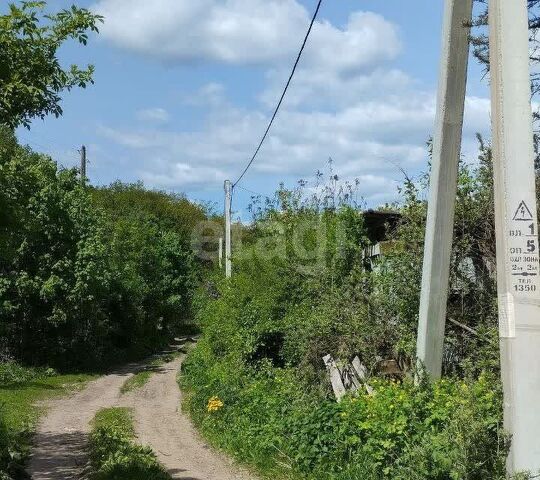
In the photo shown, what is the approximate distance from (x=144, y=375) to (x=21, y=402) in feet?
24.3

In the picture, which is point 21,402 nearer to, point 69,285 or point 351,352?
point 69,285

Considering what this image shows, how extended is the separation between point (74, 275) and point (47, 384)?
378 cm

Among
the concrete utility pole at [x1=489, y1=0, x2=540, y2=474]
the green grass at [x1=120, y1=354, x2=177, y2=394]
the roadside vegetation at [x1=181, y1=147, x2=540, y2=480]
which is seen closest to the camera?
the concrete utility pole at [x1=489, y1=0, x2=540, y2=474]

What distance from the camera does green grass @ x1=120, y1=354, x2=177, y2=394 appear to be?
75.7 ft

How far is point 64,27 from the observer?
22.8 ft

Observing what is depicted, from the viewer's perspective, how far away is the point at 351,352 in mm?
11477

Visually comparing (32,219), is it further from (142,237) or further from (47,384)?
(142,237)

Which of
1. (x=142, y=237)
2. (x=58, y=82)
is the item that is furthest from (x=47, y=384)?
(x=58, y=82)

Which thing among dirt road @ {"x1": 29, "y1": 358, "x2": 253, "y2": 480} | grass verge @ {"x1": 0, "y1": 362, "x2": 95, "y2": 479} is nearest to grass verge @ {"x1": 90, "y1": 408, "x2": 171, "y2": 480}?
dirt road @ {"x1": 29, "y1": 358, "x2": 253, "y2": 480}

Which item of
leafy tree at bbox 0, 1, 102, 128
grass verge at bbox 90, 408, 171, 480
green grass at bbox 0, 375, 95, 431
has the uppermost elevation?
leafy tree at bbox 0, 1, 102, 128

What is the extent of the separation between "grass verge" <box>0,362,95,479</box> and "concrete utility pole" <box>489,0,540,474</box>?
20.3 feet

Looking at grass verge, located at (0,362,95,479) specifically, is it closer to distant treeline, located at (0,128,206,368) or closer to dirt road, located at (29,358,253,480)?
dirt road, located at (29,358,253,480)

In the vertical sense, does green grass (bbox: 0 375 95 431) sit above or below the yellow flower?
below

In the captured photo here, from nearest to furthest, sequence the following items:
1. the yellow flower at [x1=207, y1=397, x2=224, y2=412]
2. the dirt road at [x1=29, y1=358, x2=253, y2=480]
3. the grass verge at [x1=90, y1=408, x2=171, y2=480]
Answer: the grass verge at [x1=90, y1=408, x2=171, y2=480] → the dirt road at [x1=29, y1=358, x2=253, y2=480] → the yellow flower at [x1=207, y1=397, x2=224, y2=412]
